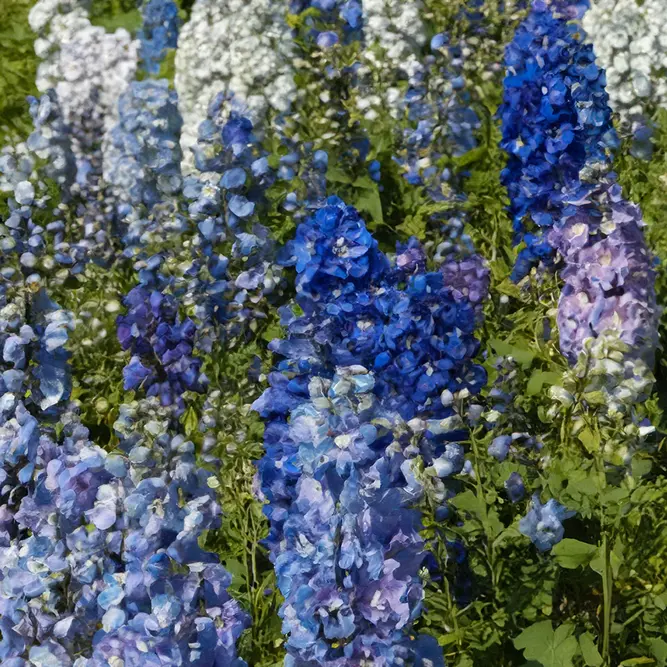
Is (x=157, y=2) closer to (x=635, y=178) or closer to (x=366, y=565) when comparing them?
(x=635, y=178)

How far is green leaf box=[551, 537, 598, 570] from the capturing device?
276 cm

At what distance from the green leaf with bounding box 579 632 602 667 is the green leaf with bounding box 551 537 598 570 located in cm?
18

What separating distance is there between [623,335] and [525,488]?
70 cm

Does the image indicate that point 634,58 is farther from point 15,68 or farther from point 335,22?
point 15,68

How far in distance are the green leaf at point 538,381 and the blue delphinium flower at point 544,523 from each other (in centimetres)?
80

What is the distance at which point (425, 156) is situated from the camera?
16.3 ft

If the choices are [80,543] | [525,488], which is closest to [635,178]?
[525,488]

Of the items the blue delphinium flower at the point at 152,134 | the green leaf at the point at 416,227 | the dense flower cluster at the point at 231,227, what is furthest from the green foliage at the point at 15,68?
the green leaf at the point at 416,227

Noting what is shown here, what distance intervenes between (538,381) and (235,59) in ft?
10.5

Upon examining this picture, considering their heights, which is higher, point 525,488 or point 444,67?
point 444,67

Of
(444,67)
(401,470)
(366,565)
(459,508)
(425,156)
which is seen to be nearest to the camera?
(366,565)

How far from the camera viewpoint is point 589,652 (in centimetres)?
273

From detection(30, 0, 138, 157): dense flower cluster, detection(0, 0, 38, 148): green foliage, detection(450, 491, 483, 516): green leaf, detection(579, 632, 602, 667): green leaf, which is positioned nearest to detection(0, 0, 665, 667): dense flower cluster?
detection(450, 491, 483, 516): green leaf

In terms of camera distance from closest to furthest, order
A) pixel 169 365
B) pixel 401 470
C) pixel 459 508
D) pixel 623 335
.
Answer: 1. pixel 401 470
2. pixel 459 508
3. pixel 623 335
4. pixel 169 365
